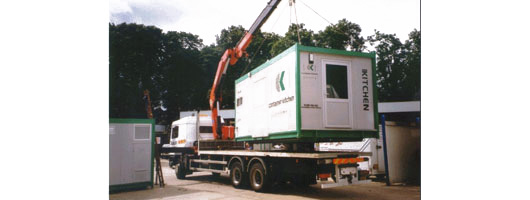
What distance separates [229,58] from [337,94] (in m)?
4.92

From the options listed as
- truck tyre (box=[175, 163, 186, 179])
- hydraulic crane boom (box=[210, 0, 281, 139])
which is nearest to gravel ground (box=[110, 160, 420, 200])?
truck tyre (box=[175, 163, 186, 179])

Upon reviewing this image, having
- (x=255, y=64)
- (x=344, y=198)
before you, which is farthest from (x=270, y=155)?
(x=255, y=64)

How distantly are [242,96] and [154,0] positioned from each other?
400cm

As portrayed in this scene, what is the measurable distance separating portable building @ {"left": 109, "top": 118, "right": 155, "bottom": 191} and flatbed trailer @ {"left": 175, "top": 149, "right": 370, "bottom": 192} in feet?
6.97

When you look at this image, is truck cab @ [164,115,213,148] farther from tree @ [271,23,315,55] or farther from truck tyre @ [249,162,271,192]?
truck tyre @ [249,162,271,192]

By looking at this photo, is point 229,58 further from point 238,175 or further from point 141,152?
point 141,152

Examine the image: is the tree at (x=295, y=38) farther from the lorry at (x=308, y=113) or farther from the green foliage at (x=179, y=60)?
the lorry at (x=308, y=113)

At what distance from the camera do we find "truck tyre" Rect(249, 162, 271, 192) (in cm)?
840

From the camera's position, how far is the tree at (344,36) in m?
7.31

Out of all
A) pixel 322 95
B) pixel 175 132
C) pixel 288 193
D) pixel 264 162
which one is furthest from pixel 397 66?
pixel 175 132

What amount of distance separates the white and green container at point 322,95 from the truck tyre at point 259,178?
98cm
